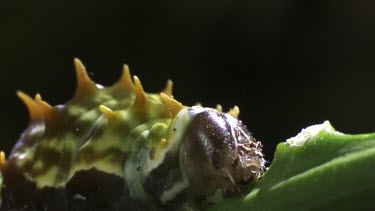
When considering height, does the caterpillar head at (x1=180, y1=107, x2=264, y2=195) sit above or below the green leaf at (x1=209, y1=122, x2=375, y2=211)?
below

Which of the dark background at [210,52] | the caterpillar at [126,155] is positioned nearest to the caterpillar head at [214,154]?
the caterpillar at [126,155]

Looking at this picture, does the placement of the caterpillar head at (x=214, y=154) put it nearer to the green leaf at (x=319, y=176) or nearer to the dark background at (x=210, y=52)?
the green leaf at (x=319, y=176)

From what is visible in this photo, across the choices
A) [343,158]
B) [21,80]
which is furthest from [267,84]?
[343,158]

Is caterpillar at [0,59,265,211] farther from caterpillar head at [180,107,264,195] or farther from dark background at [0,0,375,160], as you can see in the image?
dark background at [0,0,375,160]

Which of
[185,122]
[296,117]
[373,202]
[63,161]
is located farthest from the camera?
[296,117]

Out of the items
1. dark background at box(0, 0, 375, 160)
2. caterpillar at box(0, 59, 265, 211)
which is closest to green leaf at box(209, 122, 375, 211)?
caterpillar at box(0, 59, 265, 211)

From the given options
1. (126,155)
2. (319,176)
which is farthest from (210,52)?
(319,176)

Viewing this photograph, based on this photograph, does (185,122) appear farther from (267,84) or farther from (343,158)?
(267,84)

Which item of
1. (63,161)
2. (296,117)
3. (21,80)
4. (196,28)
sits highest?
(63,161)
